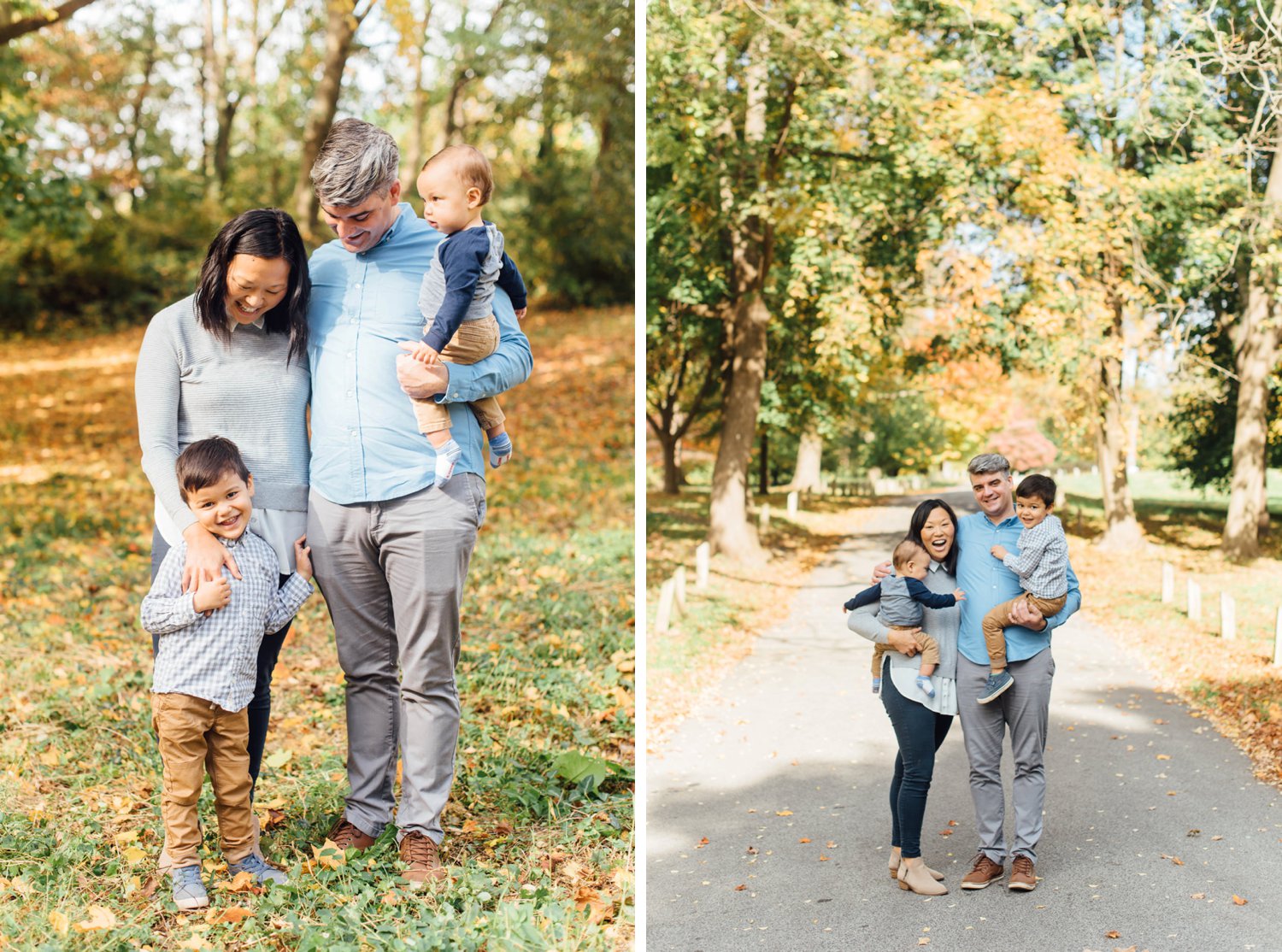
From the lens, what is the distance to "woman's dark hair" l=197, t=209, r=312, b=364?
2.73 meters

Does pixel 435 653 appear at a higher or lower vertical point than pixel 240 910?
higher

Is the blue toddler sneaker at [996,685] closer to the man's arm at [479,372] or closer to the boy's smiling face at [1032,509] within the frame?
the boy's smiling face at [1032,509]

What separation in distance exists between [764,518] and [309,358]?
14.5 ft

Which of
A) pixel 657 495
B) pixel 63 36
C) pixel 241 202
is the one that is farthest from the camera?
pixel 241 202

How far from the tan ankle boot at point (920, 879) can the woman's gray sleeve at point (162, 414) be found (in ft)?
7.99

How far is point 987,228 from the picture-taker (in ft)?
17.7

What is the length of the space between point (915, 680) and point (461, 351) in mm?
1764

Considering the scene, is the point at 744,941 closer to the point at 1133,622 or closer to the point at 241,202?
the point at 1133,622

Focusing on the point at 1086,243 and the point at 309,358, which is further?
the point at 1086,243

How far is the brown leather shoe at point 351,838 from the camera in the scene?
10.1ft

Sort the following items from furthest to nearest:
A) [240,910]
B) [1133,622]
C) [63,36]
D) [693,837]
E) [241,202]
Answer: [241,202] < [63,36] < [1133,622] < [693,837] < [240,910]

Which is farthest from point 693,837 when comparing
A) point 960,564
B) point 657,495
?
point 657,495

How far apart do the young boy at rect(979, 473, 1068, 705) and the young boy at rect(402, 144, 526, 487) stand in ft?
5.66

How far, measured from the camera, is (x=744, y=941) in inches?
144
